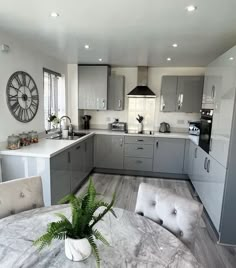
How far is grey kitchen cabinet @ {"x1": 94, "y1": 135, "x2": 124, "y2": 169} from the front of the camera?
410 cm

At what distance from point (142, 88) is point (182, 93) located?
83cm

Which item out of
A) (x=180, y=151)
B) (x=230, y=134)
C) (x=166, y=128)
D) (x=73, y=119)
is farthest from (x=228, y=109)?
(x=73, y=119)

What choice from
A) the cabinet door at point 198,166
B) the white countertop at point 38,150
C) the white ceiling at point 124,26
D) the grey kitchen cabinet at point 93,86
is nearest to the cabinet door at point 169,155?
the cabinet door at point 198,166

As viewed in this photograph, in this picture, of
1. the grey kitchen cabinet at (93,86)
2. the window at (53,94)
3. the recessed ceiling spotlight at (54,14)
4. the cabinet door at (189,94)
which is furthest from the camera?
the grey kitchen cabinet at (93,86)

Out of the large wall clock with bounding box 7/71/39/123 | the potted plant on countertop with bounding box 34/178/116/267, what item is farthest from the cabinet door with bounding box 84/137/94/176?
the potted plant on countertop with bounding box 34/178/116/267

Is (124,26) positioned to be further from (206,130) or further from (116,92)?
(116,92)

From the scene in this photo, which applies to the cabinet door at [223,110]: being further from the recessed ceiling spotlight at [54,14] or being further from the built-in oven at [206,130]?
the recessed ceiling spotlight at [54,14]

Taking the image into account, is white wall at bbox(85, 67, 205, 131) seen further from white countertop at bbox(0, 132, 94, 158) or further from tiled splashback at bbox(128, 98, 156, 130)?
white countertop at bbox(0, 132, 94, 158)

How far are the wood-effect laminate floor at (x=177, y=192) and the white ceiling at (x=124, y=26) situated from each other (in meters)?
1.98

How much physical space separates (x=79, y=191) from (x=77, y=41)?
237 cm

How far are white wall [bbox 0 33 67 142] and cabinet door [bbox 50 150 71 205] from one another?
727 mm

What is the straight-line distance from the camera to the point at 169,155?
3.94m

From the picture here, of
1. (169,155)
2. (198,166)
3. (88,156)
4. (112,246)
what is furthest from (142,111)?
(112,246)

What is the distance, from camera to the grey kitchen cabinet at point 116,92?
4.29m
